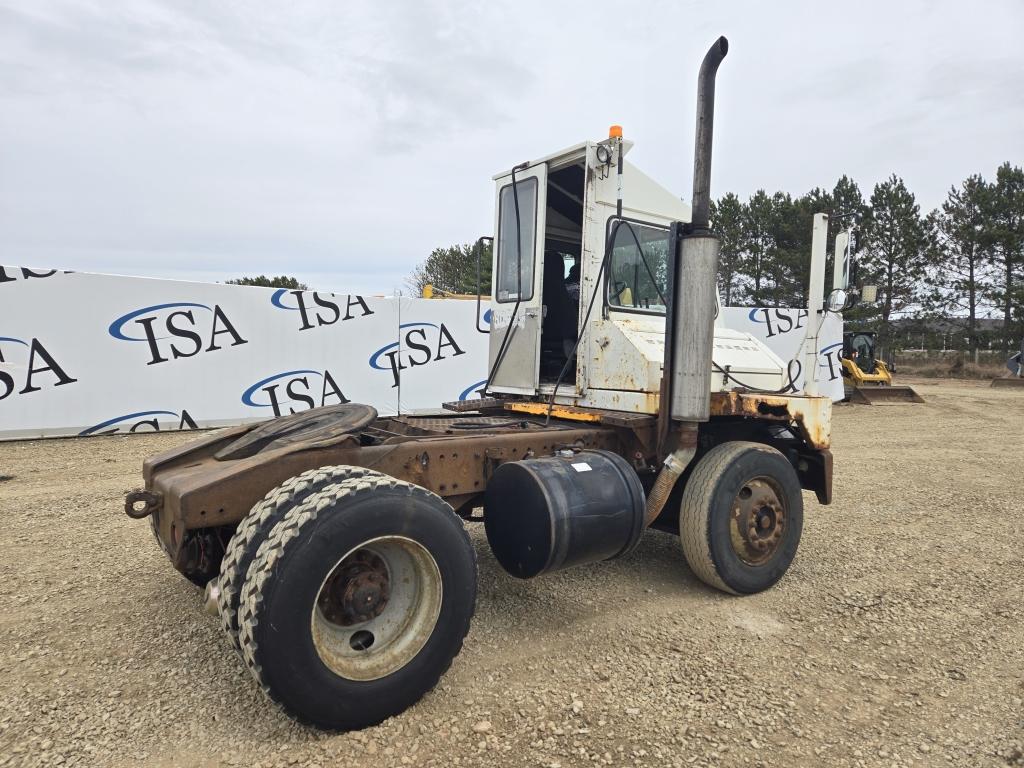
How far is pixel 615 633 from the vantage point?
3.67 meters

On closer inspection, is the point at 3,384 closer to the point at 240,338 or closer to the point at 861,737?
the point at 240,338

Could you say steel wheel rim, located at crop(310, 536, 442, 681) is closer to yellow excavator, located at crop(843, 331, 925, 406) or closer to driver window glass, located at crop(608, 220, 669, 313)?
driver window glass, located at crop(608, 220, 669, 313)

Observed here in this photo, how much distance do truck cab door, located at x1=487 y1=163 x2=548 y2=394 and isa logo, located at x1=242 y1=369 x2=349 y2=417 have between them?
6.87 m

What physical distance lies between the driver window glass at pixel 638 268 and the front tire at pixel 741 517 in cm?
119

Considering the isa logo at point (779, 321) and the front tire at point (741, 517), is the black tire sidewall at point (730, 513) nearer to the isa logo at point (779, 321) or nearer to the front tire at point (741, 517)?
the front tire at point (741, 517)

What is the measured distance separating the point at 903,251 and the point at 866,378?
18.1 m

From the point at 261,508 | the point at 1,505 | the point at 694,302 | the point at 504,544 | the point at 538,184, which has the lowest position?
the point at 1,505

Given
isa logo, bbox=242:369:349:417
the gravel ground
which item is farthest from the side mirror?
isa logo, bbox=242:369:349:417

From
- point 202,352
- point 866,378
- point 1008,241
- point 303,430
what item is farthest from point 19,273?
point 1008,241

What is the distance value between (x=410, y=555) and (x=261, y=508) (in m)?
0.68

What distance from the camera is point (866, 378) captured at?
19.7 meters

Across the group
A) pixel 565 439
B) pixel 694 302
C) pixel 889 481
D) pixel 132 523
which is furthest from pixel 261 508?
pixel 889 481

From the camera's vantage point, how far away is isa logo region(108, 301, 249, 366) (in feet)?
33.8

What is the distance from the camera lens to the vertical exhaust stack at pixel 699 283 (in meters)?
3.89
